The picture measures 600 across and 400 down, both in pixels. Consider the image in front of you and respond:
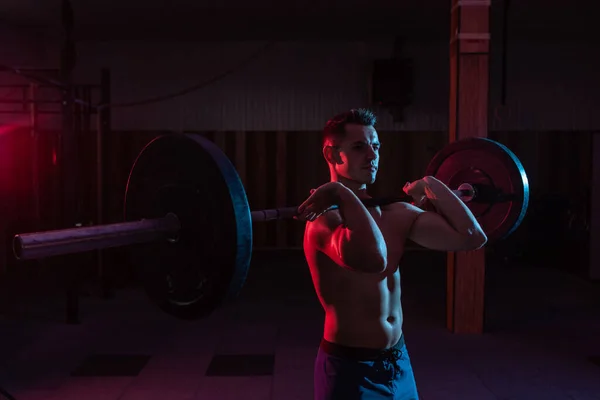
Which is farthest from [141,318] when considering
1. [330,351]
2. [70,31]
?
[330,351]

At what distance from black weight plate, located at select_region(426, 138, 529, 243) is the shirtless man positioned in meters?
0.26

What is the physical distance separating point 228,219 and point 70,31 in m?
4.28

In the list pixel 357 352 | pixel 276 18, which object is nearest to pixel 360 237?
pixel 357 352

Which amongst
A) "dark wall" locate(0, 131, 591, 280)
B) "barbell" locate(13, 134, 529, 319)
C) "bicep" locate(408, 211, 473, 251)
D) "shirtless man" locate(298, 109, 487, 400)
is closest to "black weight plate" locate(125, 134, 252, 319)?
"barbell" locate(13, 134, 529, 319)

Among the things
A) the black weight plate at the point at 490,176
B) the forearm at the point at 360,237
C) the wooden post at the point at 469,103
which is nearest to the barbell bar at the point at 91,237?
the forearm at the point at 360,237

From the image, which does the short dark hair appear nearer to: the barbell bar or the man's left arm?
the man's left arm

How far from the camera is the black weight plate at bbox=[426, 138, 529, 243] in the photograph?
68.9 inches

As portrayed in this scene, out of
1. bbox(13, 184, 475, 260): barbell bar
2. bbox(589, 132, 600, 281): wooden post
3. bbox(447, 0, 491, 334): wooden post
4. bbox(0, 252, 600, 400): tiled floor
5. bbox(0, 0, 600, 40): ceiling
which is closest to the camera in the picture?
bbox(13, 184, 475, 260): barbell bar

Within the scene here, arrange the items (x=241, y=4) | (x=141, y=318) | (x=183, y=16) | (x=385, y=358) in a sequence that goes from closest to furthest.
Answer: (x=385, y=358)
(x=141, y=318)
(x=241, y=4)
(x=183, y=16)

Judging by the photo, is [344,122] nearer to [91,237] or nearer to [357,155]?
[357,155]

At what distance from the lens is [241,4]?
5863 mm

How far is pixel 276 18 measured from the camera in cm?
639

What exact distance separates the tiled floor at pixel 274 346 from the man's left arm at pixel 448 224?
5.38 feet

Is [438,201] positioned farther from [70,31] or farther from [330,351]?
[70,31]
